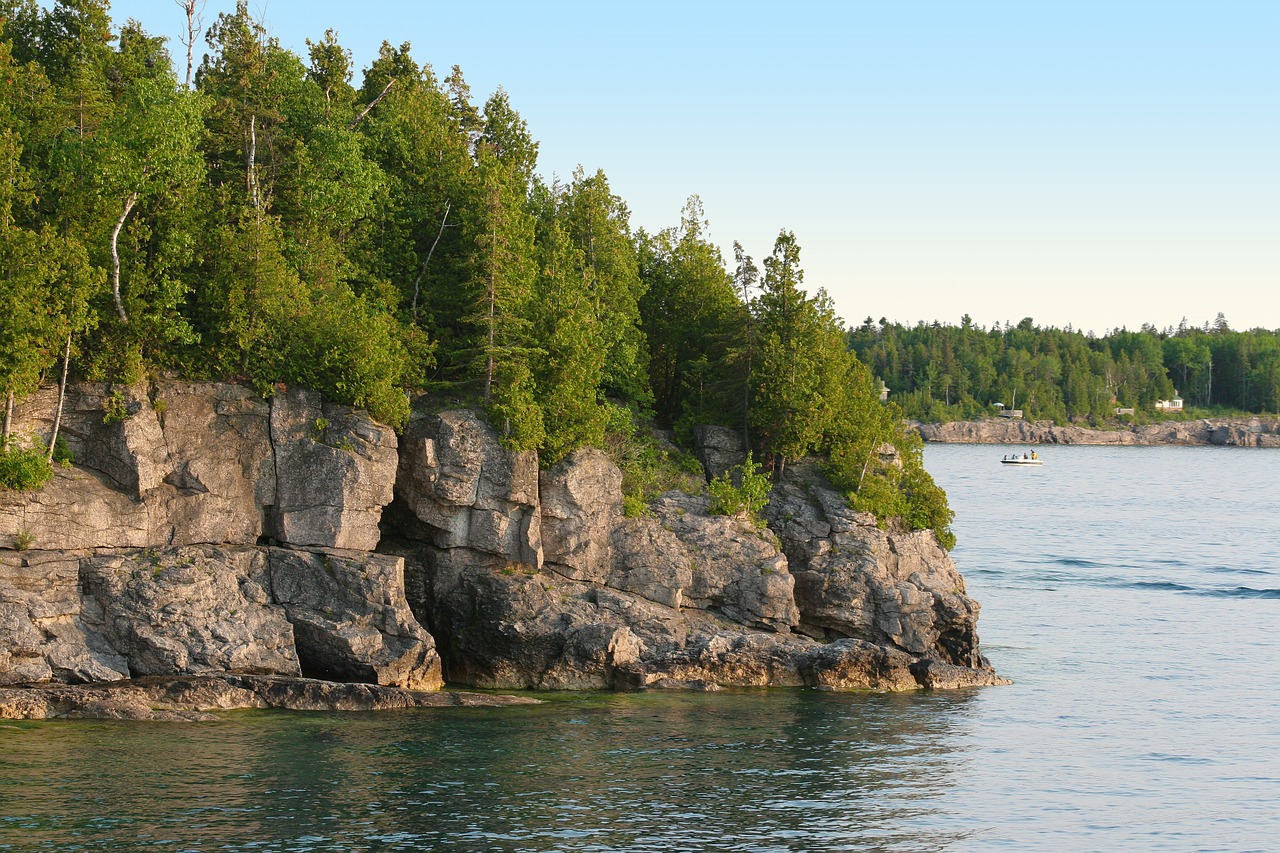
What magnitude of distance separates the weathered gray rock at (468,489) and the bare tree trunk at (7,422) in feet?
42.4

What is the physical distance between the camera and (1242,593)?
74.1 m

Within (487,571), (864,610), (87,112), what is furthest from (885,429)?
(87,112)

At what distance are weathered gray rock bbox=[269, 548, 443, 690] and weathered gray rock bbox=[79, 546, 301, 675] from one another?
841 millimetres

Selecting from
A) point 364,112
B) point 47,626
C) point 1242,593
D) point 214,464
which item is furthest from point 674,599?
point 1242,593

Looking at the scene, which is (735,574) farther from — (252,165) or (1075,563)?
(1075,563)

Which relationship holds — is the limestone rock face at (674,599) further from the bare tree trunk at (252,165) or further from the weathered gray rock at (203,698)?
the bare tree trunk at (252,165)

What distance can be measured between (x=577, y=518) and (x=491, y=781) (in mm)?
14894

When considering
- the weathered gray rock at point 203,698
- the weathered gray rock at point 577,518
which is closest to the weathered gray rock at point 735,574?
the weathered gray rock at point 577,518

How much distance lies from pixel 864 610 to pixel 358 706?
68.0 feet

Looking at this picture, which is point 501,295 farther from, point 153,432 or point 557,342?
point 153,432

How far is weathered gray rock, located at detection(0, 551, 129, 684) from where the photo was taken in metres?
36.3

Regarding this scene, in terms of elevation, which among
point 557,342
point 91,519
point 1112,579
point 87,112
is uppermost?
point 87,112

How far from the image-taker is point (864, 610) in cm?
4900

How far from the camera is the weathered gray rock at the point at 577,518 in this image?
151ft
